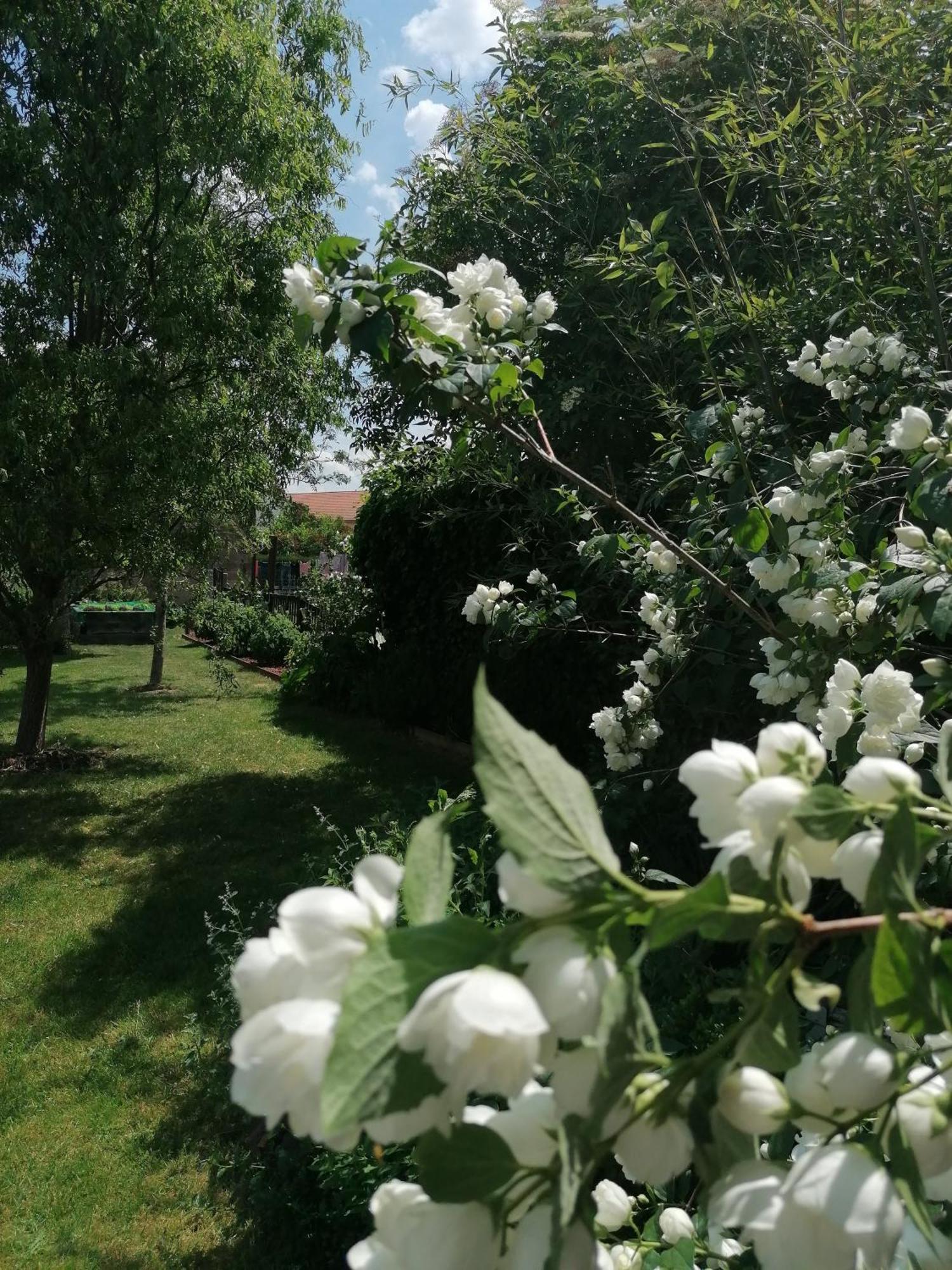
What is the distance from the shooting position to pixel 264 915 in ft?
13.2

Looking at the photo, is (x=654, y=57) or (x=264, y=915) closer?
(x=654, y=57)

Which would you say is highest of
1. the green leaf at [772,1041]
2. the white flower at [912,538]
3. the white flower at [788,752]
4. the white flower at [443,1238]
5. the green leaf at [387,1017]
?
the white flower at [912,538]

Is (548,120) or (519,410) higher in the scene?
(548,120)

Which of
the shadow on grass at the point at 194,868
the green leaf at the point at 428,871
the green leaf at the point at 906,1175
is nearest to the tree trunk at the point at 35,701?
the shadow on grass at the point at 194,868

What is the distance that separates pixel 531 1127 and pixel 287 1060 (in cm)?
13

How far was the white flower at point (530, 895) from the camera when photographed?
398 mm

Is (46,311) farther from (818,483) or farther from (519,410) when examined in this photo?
(818,483)

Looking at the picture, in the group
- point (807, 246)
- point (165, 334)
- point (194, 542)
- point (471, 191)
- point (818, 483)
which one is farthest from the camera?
point (194, 542)

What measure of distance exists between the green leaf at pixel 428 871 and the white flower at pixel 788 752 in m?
0.18

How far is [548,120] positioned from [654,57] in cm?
70

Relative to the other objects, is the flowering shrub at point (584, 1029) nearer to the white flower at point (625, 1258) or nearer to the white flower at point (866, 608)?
the white flower at point (625, 1258)

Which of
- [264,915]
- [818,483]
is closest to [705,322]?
[818,483]

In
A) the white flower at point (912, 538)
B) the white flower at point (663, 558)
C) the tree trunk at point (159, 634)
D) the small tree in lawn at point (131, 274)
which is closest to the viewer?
the white flower at point (912, 538)

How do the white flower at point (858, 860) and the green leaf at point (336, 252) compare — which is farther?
the green leaf at point (336, 252)
